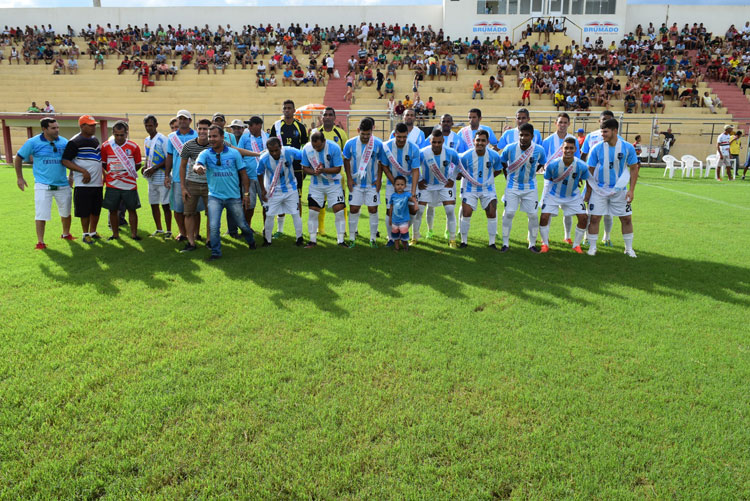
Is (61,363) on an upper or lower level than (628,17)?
lower

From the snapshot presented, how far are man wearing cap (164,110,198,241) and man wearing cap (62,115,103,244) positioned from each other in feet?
3.57

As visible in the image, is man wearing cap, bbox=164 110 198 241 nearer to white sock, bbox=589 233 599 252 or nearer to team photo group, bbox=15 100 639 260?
team photo group, bbox=15 100 639 260

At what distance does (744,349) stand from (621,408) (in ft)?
5.78

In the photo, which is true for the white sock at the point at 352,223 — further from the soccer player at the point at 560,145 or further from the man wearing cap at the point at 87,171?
the man wearing cap at the point at 87,171

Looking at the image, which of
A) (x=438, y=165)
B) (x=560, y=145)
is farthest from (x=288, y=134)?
(x=560, y=145)

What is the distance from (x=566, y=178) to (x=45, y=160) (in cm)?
796

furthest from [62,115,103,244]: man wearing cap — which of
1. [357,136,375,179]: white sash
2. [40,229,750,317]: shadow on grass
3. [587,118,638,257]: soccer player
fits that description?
[587,118,638,257]: soccer player

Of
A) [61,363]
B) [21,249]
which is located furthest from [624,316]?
[21,249]

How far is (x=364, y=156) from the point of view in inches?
293

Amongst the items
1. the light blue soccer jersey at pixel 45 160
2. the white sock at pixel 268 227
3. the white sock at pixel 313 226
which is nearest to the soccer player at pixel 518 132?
the white sock at pixel 313 226

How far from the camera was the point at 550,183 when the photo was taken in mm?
7496

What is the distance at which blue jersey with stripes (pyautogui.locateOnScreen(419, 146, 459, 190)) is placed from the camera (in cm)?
752

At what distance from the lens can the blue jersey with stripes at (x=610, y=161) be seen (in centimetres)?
713

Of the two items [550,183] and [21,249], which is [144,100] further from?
[550,183]
